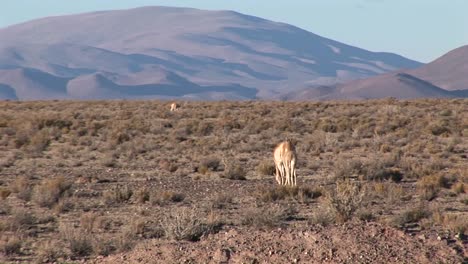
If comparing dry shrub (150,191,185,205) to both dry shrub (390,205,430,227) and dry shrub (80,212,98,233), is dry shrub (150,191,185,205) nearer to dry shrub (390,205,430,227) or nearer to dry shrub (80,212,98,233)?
dry shrub (80,212,98,233)

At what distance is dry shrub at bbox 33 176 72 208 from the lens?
66.0ft

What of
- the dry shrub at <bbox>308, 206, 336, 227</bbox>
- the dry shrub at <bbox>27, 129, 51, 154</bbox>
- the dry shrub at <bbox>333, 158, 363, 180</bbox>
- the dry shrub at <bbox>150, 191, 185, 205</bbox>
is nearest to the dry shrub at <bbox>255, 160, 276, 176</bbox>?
the dry shrub at <bbox>333, 158, 363, 180</bbox>

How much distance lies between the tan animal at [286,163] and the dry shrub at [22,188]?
5.61 m

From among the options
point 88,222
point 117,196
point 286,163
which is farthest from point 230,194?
point 88,222

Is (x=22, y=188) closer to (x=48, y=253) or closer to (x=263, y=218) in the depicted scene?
(x=48, y=253)

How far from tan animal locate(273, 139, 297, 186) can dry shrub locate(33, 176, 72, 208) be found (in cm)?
475

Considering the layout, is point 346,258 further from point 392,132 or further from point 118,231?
point 392,132

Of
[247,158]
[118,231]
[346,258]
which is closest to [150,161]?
[247,158]

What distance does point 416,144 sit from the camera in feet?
110

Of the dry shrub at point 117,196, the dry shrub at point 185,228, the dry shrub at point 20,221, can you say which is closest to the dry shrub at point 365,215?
the dry shrub at point 185,228

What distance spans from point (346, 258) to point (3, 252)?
17.6ft

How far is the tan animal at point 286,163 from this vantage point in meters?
22.2

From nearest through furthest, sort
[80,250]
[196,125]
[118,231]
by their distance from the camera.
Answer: [80,250] → [118,231] → [196,125]

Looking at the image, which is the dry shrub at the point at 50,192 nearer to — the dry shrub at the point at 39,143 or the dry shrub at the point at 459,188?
the dry shrub at the point at 459,188
